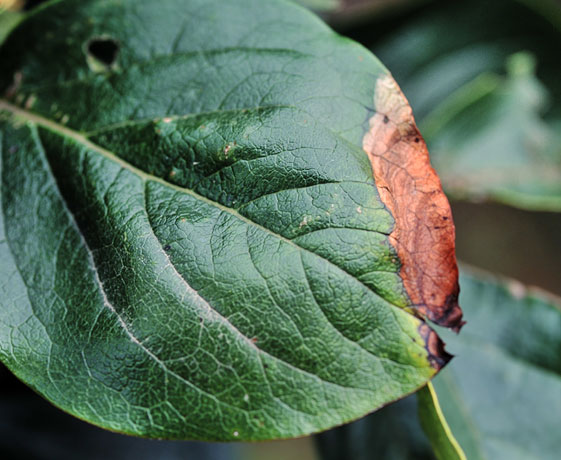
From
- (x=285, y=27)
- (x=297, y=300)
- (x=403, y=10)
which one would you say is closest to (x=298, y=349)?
(x=297, y=300)

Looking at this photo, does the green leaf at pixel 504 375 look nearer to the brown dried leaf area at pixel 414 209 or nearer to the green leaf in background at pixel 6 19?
the brown dried leaf area at pixel 414 209

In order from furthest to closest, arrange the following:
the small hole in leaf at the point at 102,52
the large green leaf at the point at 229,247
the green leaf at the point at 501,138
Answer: the green leaf at the point at 501,138
the small hole in leaf at the point at 102,52
the large green leaf at the point at 229,247

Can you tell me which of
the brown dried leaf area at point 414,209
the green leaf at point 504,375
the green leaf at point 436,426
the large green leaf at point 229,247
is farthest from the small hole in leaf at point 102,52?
the green leaf at point 504,375

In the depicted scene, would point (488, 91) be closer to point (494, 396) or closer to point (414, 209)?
point (494, 396)

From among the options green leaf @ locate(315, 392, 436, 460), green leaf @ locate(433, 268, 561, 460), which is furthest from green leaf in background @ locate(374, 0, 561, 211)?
green leaf @ locate(315, 392, 436, 460)

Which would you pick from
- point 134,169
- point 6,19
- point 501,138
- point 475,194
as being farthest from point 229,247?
point 501,138

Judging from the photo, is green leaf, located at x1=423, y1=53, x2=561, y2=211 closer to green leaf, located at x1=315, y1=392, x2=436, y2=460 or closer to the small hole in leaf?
green leaf, located at x1=315, y1=392, x2=436, y2=460

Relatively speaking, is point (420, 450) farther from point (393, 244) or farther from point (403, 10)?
point (403, 10)
